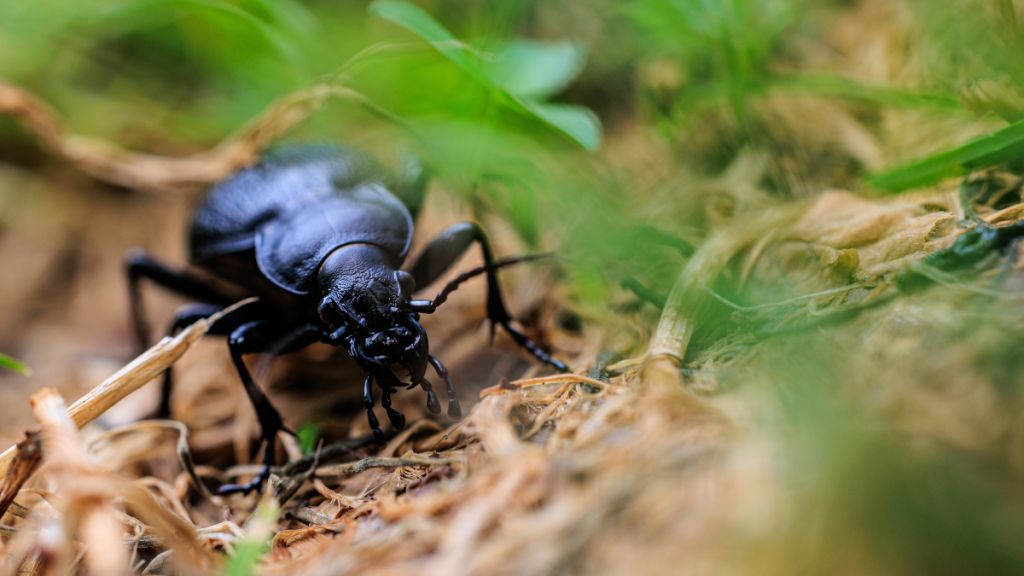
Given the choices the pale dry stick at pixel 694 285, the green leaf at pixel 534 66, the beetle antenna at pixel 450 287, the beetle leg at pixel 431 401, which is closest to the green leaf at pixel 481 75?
the green leaf at pixel 534 66

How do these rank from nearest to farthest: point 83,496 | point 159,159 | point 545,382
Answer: point 83,496 → point 545,382 → point 159,159

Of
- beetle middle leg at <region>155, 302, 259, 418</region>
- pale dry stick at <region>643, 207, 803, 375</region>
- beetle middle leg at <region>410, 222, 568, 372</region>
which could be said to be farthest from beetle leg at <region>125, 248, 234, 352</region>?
pale dry stick at <region>643, 207, 803, 375</region>

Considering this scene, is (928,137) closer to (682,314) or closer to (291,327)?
(682,314)

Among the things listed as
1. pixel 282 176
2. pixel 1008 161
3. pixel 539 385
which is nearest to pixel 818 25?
pixel 1008 161

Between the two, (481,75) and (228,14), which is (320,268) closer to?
(481,75)

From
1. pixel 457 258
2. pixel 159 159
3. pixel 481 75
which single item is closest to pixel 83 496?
pixel 457 258

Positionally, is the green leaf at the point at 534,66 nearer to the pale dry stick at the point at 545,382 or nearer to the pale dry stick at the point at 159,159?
the pale dry stick at the point at 159,159
